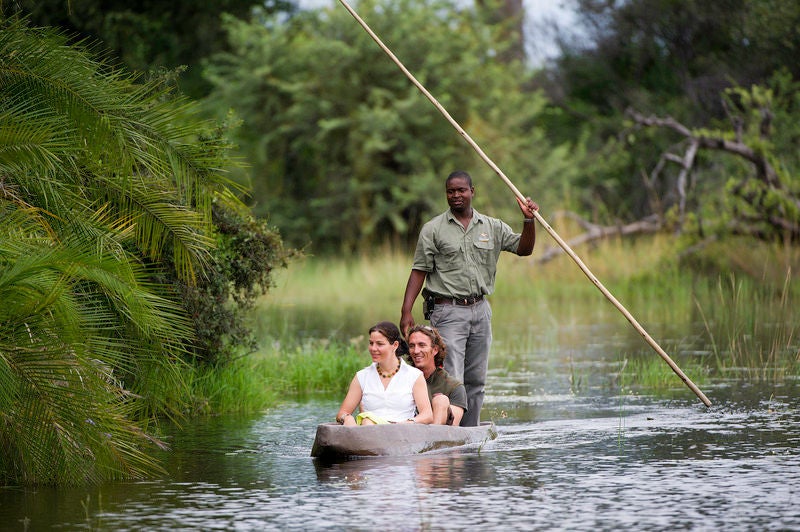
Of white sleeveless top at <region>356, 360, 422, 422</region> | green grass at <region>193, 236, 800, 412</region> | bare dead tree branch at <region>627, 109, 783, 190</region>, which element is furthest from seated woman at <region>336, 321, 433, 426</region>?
bare dead tree branch at <region>627, 109, 783, 190</region>

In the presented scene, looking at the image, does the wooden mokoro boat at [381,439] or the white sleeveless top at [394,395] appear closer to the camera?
the wooden mokoro boat at [381,439]

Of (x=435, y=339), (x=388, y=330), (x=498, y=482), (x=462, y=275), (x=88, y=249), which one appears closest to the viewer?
(x=498, y=482)

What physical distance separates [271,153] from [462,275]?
29.0 m

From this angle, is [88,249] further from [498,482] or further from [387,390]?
[498,482]

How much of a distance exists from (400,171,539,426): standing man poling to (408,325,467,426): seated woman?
0.54ft

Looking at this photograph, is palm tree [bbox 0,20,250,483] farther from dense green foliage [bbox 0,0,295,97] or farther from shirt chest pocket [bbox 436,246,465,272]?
dense green foliage [bbox 0,0,295,97]

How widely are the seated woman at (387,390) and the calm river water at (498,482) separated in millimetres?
413

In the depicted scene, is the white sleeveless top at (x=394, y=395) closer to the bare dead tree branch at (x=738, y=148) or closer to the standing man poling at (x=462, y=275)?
the standing man poling at (x=462, y=275)

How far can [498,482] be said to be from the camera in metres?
9.05

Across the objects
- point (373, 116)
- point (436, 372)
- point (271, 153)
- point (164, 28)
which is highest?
point (164, 28)

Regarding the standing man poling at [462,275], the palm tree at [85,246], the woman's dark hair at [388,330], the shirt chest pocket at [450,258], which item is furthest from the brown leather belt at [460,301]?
the palm tree at [85,246]

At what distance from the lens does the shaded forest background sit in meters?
8.98

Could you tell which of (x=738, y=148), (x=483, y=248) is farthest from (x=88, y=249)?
(x=738, y=148)

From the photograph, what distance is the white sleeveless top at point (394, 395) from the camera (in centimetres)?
1035
